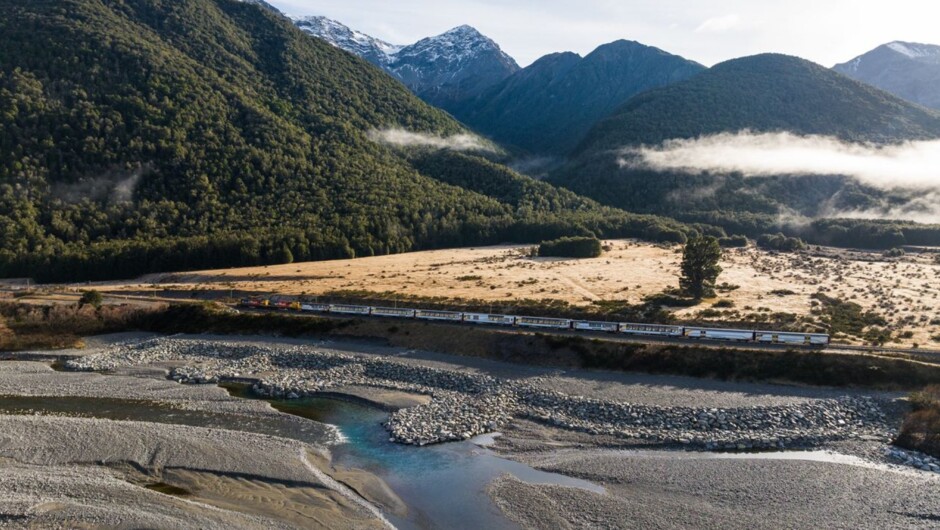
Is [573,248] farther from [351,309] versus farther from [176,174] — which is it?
[176,174]

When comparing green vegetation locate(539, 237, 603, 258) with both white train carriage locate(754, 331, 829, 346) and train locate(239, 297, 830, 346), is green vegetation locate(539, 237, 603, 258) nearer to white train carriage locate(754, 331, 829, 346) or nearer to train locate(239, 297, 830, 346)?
train locate(239, 297, 830, 346)

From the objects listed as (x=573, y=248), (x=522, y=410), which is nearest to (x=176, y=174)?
(x=573, y=248)

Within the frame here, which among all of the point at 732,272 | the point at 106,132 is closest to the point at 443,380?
the point at 732,272

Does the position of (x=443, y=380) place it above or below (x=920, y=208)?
below

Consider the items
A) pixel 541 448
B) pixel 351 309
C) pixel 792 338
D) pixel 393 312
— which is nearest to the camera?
pixel 541 448

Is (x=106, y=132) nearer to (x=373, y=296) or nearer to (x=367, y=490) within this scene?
(x=373, y=296)

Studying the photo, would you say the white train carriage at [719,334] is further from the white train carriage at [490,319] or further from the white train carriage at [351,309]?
the white train carriage at [351,309]

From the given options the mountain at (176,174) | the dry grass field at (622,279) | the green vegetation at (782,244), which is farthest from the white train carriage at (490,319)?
the green vegetation at (782,244)
